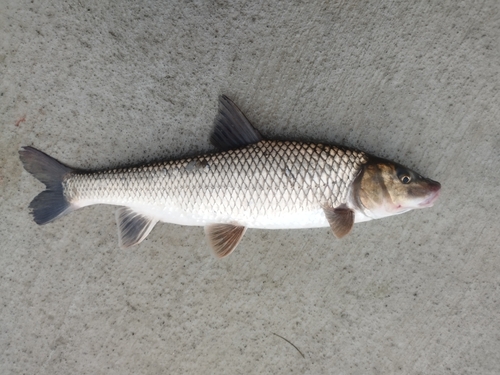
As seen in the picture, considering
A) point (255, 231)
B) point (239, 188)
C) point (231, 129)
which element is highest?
point (231, 129)

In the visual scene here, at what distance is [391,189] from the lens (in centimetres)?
188

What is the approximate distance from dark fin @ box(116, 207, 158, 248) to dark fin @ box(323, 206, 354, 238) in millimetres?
997

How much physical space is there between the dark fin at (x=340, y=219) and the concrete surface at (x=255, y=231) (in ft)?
0.96

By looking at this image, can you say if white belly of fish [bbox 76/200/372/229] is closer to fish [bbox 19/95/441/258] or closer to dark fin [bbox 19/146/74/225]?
fish [bbox 19/95/441/258]

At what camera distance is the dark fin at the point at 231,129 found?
2.02 meters

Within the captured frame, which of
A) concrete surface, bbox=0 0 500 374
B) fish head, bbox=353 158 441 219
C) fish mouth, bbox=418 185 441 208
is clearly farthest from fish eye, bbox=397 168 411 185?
concrete surface, bbox=0 0 500 374

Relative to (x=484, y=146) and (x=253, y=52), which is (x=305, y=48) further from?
(x=484, y=146)

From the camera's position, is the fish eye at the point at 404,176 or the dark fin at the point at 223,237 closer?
the fish eye at the point at 404,176

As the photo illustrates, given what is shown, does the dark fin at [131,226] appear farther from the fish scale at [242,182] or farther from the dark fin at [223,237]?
the dark fin at [223,237]

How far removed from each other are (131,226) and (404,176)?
1.56 m

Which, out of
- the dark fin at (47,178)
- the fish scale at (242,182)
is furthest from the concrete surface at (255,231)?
the fish scale at (242,182)

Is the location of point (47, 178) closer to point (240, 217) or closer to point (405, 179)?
point (240, 217)

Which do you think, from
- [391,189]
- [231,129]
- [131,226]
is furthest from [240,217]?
[391,189]

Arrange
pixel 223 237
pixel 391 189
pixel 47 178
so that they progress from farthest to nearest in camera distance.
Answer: pixel 47 178
pixel 223 237
pixel 391 189
